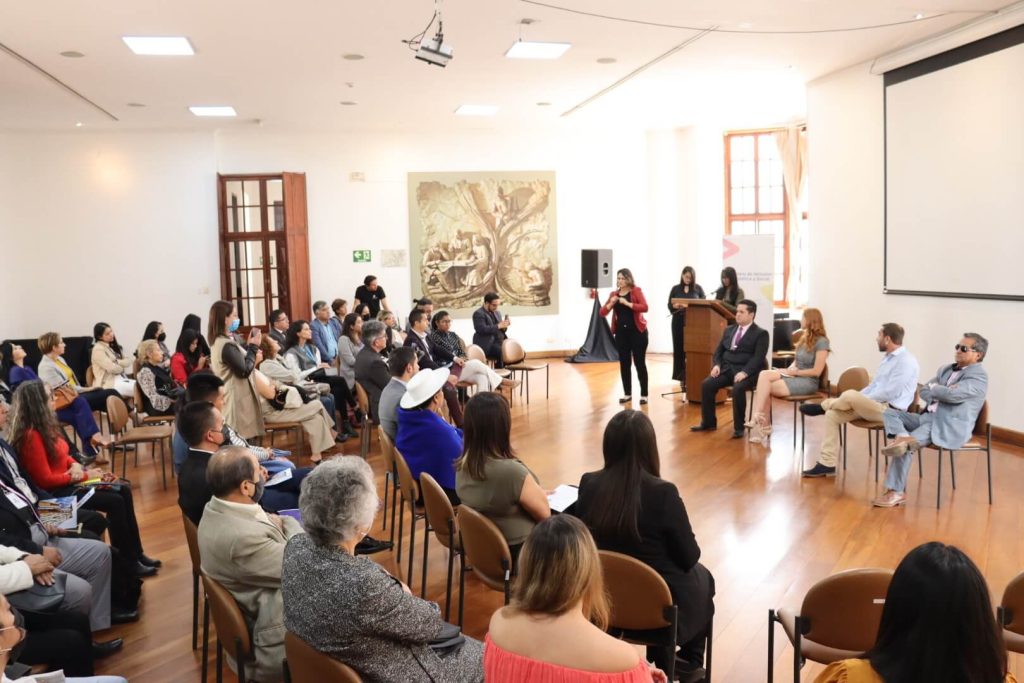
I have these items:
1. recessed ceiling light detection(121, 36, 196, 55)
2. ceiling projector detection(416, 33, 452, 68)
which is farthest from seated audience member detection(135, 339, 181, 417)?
ceiling projector detection(416, 33, 452, 68)

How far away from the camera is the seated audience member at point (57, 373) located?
784 centimetres

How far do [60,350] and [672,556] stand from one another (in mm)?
7132

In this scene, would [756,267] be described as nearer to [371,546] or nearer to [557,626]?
[371,546]

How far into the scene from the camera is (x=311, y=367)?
29.5ft

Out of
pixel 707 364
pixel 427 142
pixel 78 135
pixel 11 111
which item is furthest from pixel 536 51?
pixel 78 135

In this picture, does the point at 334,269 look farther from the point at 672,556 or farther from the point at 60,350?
the point at 672,556

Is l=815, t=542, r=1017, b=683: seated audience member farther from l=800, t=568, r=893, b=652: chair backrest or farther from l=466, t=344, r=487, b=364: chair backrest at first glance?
l=466, t=344, r=487, b=364: chair backrest

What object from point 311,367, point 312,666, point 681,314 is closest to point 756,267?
point 681,314

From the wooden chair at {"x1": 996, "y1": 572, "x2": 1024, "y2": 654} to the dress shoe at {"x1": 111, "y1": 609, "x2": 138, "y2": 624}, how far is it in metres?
4.13

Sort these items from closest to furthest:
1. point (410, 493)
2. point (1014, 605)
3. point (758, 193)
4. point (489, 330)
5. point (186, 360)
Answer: point (1014, 605)
point (410, 493)
point (186, 360)
point (489, 330)
point (758, 193)

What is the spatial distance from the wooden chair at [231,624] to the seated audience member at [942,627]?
2.11 meters

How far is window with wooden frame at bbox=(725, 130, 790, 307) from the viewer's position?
14930mm

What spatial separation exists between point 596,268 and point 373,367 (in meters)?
7.59

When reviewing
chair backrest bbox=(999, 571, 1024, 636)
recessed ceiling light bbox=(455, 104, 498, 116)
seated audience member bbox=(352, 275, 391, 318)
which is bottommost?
chair backrest bbox=(999, 571, 1024, 636)
